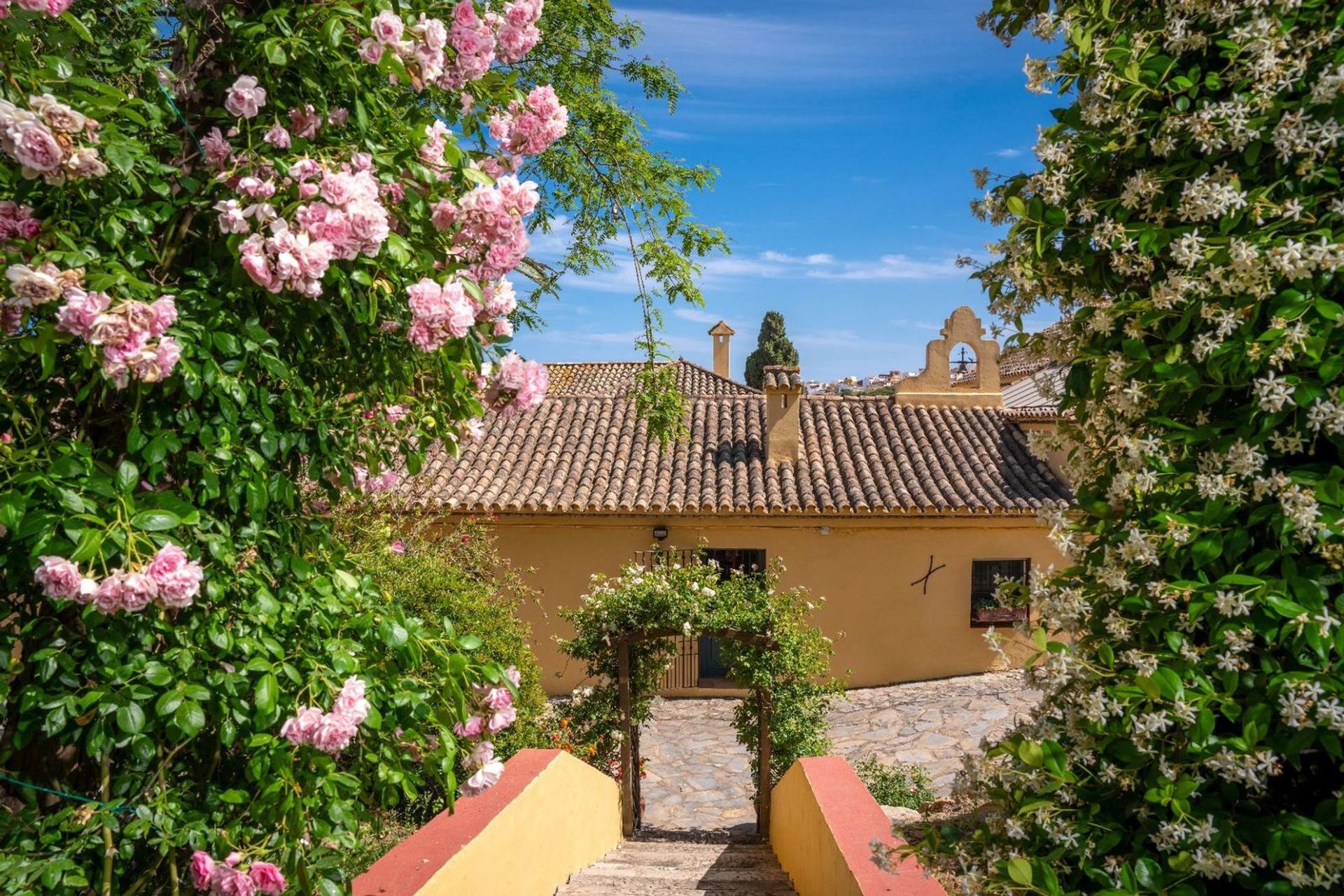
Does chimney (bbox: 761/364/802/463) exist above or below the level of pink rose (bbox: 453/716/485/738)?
above

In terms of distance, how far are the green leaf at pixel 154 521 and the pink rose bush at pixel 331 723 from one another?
0.51 m

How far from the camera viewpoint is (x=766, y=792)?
948 centimetres

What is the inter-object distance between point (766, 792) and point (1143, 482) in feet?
27.0

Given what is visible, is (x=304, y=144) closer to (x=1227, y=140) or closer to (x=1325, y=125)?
(x=1227, y=140)

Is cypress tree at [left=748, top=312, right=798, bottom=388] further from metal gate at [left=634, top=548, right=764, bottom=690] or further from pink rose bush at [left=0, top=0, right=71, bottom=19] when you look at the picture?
pink rose bush at [left=0, top=0, right=71, bottom=19]

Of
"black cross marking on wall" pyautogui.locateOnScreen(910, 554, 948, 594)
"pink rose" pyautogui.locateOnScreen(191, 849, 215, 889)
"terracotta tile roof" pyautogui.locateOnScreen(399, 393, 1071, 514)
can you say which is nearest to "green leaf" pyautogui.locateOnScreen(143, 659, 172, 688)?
"pink rose" pyautogui.locateOnScreen(191, 849, 215, 889)

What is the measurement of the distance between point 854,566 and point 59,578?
1527 centimetres

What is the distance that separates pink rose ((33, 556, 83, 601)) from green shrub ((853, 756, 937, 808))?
330 inches

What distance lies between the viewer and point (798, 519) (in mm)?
16078

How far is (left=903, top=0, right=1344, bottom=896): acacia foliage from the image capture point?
1.82 m

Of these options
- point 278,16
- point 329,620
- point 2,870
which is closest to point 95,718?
point 2,870

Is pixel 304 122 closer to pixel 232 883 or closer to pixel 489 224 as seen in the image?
pixel 489 224

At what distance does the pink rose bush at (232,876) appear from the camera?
2.18 m

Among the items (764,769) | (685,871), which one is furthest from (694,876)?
(764,769)
